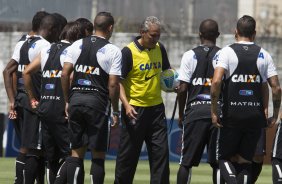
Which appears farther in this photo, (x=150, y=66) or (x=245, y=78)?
(x=150, y=66)

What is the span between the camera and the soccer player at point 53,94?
42.6 feet

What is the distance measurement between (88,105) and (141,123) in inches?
39.3

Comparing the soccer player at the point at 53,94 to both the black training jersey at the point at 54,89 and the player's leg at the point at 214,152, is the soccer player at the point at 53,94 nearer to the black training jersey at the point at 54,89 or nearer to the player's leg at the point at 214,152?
the black training jersey at the point at 54,89

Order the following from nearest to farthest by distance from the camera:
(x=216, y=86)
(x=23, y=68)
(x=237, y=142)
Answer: (x=216, y=86) < (x=237, y=142) < (x=23, y=68)

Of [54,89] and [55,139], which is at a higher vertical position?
[54,89]

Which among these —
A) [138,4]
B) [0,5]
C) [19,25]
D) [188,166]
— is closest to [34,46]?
[188,166]

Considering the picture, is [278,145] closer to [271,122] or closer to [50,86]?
[271,122]

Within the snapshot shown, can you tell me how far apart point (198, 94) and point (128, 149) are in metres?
1.05

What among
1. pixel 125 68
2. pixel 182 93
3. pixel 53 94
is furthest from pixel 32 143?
pixel 182 93

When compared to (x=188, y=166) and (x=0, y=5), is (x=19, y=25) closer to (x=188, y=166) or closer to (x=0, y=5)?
(x=0, y=5)

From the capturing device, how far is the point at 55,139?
43.1 feet

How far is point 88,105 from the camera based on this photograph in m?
12.3

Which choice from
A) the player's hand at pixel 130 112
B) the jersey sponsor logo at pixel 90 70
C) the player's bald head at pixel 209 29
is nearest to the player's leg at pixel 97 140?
the jersey sponsor logo at pixel 90 70

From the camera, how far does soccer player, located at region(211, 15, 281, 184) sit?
12234 mm
